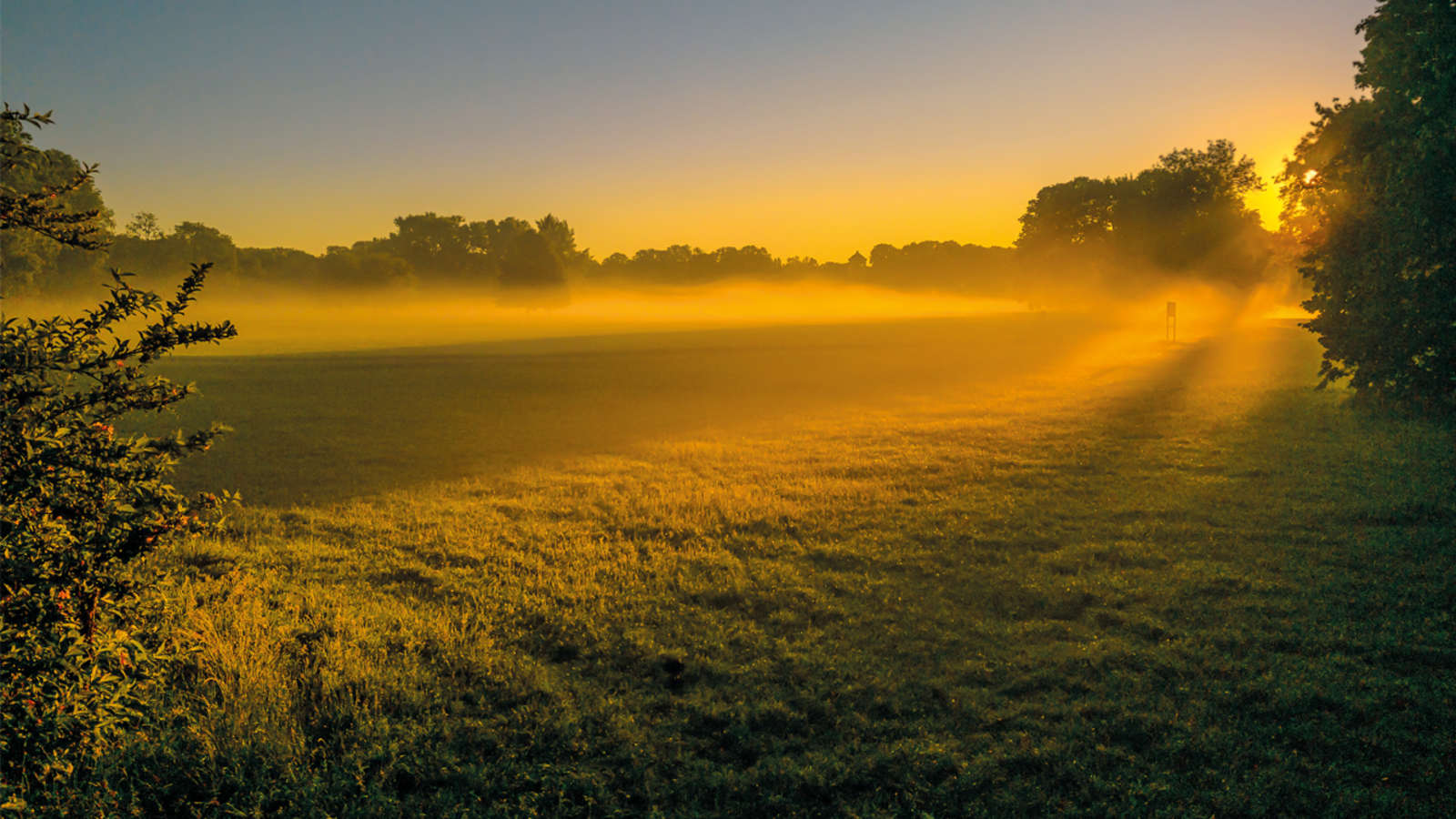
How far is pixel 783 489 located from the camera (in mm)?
13945

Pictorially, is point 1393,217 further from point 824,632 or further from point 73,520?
point 73,520

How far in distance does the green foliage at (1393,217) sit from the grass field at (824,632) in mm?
1872

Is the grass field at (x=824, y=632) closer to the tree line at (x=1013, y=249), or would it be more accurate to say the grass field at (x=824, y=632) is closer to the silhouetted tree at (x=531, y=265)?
the tree line at (x=1013, y=249)

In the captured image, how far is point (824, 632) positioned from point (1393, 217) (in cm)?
1753

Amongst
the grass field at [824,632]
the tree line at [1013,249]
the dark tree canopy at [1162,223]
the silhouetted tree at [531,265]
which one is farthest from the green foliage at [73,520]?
the silhouetted tree at [531,265]

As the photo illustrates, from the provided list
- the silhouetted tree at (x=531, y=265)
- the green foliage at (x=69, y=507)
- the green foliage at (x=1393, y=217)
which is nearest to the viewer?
the green foliage at (x=69, y=507)

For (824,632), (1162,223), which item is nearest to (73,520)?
(824,632)

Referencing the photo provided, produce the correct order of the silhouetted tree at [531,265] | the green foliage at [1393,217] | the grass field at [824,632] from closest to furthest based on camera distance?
the grass field at [824,632] < the green foliage at [1393,217] < the silhouetted tree at [531,265]

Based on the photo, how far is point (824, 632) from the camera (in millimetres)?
7711

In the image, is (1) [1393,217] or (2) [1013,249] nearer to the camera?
(1) [1393,217]

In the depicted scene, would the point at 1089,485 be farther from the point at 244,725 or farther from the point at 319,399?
the point at 319,399

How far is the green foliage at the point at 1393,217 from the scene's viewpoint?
15.2 m

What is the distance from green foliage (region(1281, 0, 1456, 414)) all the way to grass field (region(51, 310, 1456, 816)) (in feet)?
6.14

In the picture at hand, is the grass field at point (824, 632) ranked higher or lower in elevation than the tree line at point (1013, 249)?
lower
